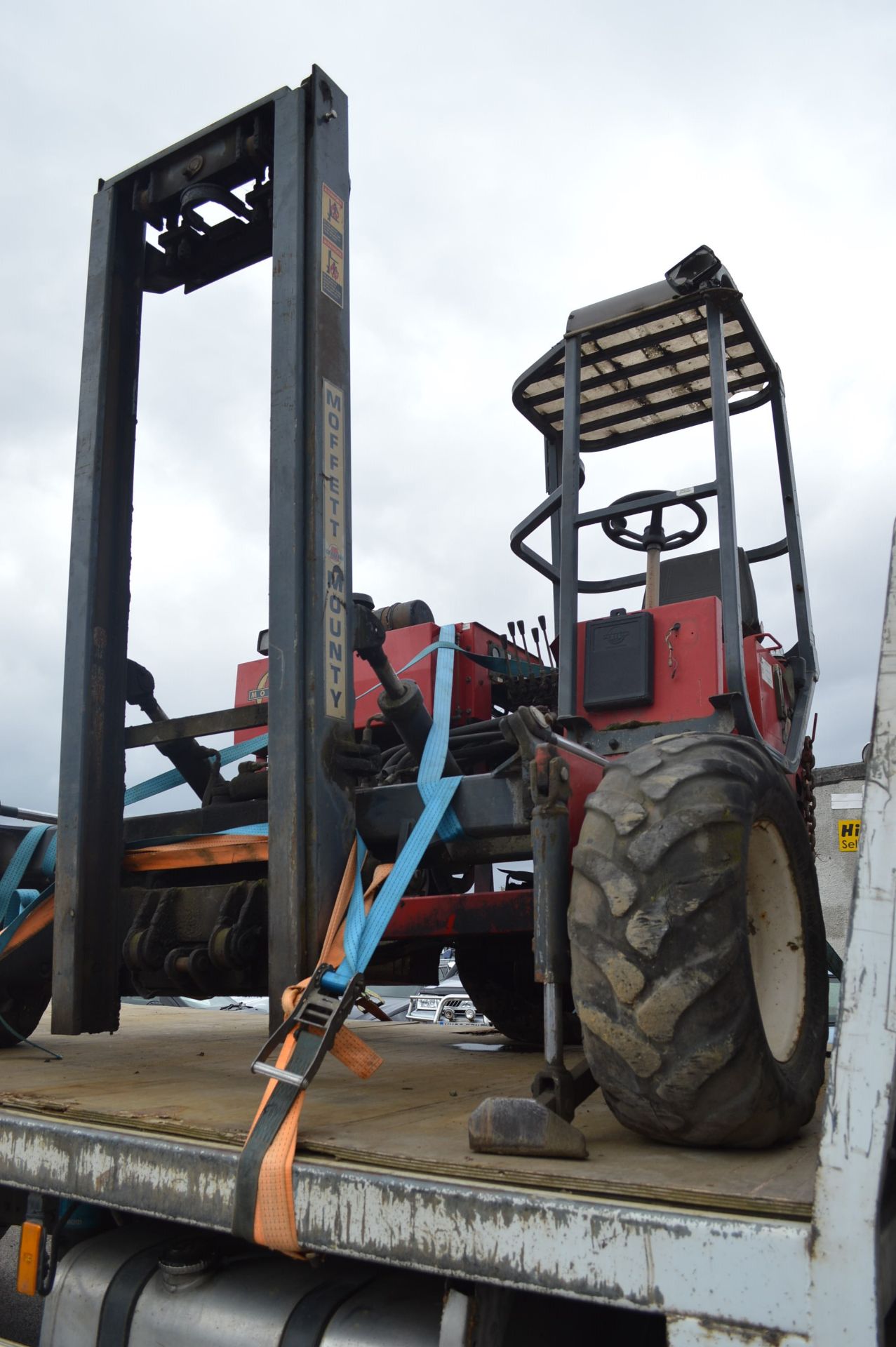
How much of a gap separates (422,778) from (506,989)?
1966 mm

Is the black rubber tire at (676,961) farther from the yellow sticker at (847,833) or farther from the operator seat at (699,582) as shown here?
the yellow sticker at (847,833)

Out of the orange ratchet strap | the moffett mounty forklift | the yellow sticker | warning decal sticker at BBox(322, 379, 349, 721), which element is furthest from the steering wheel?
the yellow sticker

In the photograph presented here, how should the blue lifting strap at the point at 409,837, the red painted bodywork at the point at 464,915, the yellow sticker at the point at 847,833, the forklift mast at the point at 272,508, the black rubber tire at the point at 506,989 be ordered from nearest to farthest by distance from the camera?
the blue lifting strap at the point at 409,837 → the forklift mast at the point at 272,508 → the red painted bodywork at the point at 464,915 → the black rubber tire at the point at 506,989 → the yellow sticker at the point at 847,833

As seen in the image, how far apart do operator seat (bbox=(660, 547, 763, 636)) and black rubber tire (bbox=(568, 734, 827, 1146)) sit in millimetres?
1759

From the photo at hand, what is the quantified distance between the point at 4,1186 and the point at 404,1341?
3.81ft

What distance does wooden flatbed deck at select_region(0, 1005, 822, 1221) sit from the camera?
165 cm

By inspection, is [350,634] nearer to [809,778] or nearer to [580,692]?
[580,692]

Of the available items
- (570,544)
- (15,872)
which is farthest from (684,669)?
(15,872)

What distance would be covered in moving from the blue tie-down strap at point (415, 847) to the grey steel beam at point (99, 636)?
2.95 ft

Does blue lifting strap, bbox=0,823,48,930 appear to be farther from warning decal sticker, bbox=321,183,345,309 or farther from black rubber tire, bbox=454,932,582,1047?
warning decal sticker, bbox=321,183,345,309

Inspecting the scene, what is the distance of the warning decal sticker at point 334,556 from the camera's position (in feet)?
A: 9.55

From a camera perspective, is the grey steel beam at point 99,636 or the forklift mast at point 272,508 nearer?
the forklift mast at point 272,508

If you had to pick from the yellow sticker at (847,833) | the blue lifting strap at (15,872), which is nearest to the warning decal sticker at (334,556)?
the blue lifting strap at (15,872)

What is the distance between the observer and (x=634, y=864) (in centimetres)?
192
